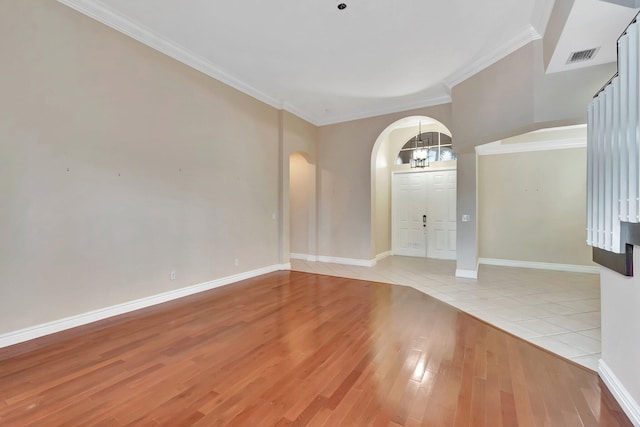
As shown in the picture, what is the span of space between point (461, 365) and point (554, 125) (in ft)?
10.1

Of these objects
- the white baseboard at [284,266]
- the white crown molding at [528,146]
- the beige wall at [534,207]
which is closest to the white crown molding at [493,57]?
the white crown molding at [528,146]

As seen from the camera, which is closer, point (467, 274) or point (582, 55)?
point (582, 55)

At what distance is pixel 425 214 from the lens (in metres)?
7.36

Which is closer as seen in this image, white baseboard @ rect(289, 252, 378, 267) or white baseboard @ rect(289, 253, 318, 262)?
white baseboard @ rect(289, 252, 378, 267)

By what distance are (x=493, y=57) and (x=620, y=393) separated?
13.3 feet

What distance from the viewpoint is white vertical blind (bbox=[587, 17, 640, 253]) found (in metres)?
1.64

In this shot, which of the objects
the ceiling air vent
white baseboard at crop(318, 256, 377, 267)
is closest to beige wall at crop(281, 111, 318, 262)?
white baseboard at crop(318, 256, 377, 267)

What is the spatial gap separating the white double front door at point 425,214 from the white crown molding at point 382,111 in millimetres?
2160

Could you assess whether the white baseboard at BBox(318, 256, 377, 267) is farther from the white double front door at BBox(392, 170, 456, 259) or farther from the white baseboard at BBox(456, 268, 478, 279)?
the white baseboard at BBox(456, 268, 478, 279)

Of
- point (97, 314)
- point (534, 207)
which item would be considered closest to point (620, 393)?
point (97, 314)

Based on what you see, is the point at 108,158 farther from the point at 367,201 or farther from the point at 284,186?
the point at 367,201

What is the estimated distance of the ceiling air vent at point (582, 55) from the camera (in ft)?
8.89

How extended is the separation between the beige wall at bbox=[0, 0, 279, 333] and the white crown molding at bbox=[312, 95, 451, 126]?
276cm

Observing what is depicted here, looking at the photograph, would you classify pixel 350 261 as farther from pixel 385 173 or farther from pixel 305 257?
pixel 385 173
